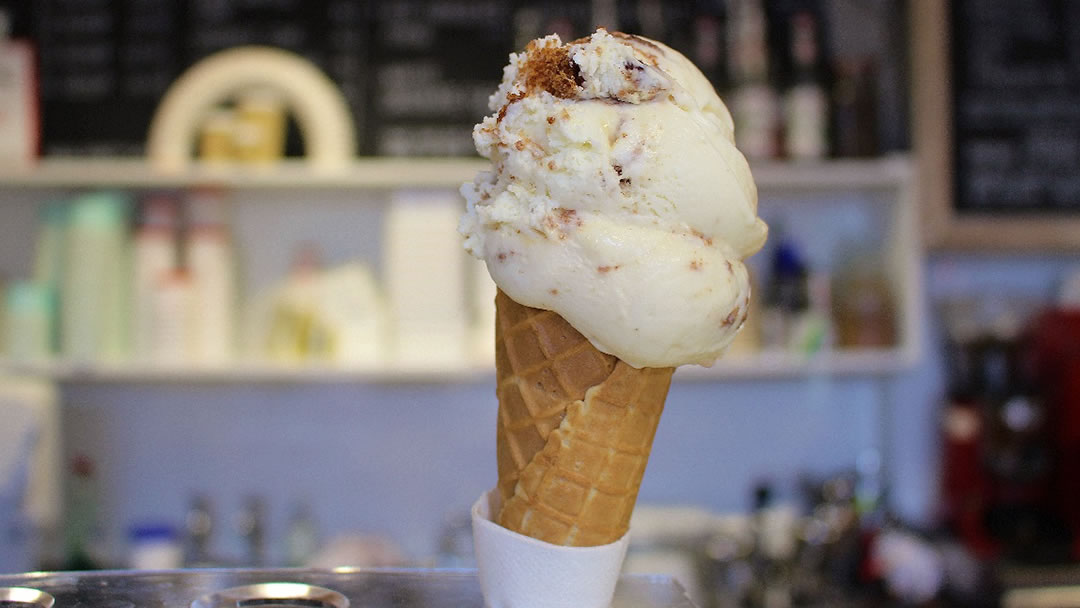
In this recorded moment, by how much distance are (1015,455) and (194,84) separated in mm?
2526

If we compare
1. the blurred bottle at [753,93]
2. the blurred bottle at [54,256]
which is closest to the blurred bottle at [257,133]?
the blurred bottle at [54,256]

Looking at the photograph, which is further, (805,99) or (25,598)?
(805,99)

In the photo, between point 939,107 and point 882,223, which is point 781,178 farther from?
point 939,107

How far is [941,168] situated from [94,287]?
2.43m

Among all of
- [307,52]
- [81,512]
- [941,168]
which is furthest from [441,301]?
[941,168]

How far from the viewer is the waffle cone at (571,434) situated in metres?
0.83

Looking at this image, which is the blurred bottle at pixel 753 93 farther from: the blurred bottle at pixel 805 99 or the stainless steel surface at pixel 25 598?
the stainless steel surface at pixel 25 598

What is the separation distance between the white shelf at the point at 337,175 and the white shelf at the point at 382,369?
489 millimetres

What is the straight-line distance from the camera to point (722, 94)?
268 cm

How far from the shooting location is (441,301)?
257 cm

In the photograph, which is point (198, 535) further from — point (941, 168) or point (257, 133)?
point (941, 168)

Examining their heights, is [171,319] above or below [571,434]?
below

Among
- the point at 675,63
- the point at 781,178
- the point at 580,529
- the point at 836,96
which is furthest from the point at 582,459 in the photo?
the point at 836,96

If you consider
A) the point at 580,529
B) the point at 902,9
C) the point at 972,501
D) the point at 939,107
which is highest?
the point at 902,9
